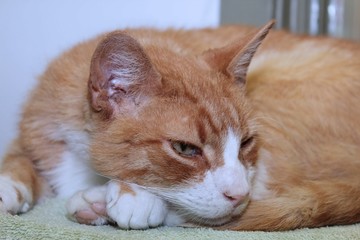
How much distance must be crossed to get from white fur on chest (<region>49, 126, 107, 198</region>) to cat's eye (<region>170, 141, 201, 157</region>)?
343 mm

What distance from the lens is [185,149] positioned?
1.46 m

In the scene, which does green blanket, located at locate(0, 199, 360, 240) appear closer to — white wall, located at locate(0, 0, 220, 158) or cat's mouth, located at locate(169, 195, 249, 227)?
cat's mouth, located at locate(169, 195, 249, 227)

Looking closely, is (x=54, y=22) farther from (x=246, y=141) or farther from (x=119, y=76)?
(x=246, y=141)

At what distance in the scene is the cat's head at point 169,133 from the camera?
1.44 m

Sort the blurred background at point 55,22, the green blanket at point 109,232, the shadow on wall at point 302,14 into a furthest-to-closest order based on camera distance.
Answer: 1. the shadow on wall at point 302,14
2. the blurred background at point 55,22
3. the green blanket at point 109,232

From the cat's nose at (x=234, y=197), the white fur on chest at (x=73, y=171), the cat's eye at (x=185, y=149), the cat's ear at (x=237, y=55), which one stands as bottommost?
the white fur on chest at (x=73, y=171)

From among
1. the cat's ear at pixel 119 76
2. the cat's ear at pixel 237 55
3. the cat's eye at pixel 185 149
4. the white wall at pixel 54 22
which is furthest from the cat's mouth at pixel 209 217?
the white wall at pixel 54 22

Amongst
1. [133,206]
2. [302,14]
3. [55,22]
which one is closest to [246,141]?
[133,206]

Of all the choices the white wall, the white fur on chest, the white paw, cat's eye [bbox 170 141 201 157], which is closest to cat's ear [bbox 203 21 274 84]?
cat's eye [bbox 170 141 201 157]

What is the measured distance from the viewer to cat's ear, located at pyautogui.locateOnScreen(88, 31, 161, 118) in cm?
146

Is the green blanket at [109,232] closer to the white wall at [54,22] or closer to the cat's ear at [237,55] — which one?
the cat's ear at [237,55]

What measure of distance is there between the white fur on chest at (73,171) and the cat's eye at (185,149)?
1.13ft

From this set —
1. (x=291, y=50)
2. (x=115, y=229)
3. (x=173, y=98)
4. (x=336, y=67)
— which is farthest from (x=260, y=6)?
(x=115, y=229)

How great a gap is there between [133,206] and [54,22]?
1484 millimetres
